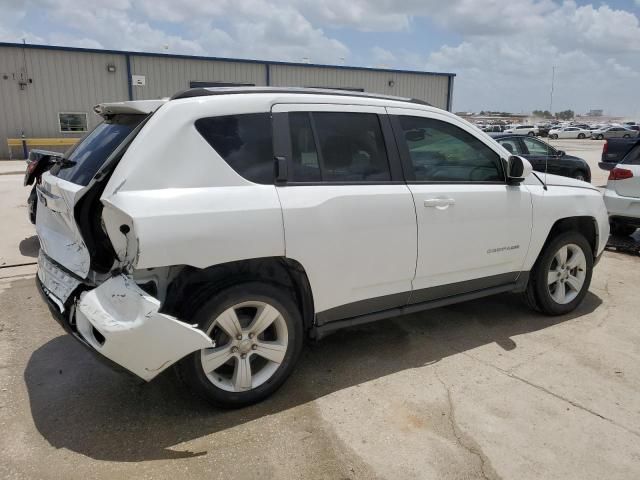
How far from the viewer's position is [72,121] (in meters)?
21.9

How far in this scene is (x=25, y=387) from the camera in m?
3.46

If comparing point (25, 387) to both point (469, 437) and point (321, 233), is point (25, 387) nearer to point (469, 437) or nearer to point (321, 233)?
point (321, 233)

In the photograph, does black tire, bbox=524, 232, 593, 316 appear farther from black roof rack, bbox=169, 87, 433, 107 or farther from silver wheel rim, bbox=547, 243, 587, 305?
black roof rack, bbox=169, 87, 433, 107

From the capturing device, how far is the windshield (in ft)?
10.2

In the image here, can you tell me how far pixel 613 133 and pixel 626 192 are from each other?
46729 millimetres

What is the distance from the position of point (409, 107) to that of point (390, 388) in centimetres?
200

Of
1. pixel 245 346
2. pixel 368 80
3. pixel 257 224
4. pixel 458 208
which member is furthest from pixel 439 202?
pixel 368 80

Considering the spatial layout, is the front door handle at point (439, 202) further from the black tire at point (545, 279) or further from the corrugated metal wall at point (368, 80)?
the corrugated metal wall at point (368, 80)

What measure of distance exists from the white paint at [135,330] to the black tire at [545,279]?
309 cm

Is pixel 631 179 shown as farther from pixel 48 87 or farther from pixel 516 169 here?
pixel 48 87

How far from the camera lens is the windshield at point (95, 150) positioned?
3117mm

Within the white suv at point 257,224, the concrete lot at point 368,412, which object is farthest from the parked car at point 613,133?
the white suv at point 257,224

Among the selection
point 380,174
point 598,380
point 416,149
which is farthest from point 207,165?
point 598,380

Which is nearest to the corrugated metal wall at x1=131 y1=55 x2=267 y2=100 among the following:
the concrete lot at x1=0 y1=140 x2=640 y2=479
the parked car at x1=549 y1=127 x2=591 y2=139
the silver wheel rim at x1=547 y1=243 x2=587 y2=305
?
the concrete lot at x1=0 y1=140 x2=640 y2=479
